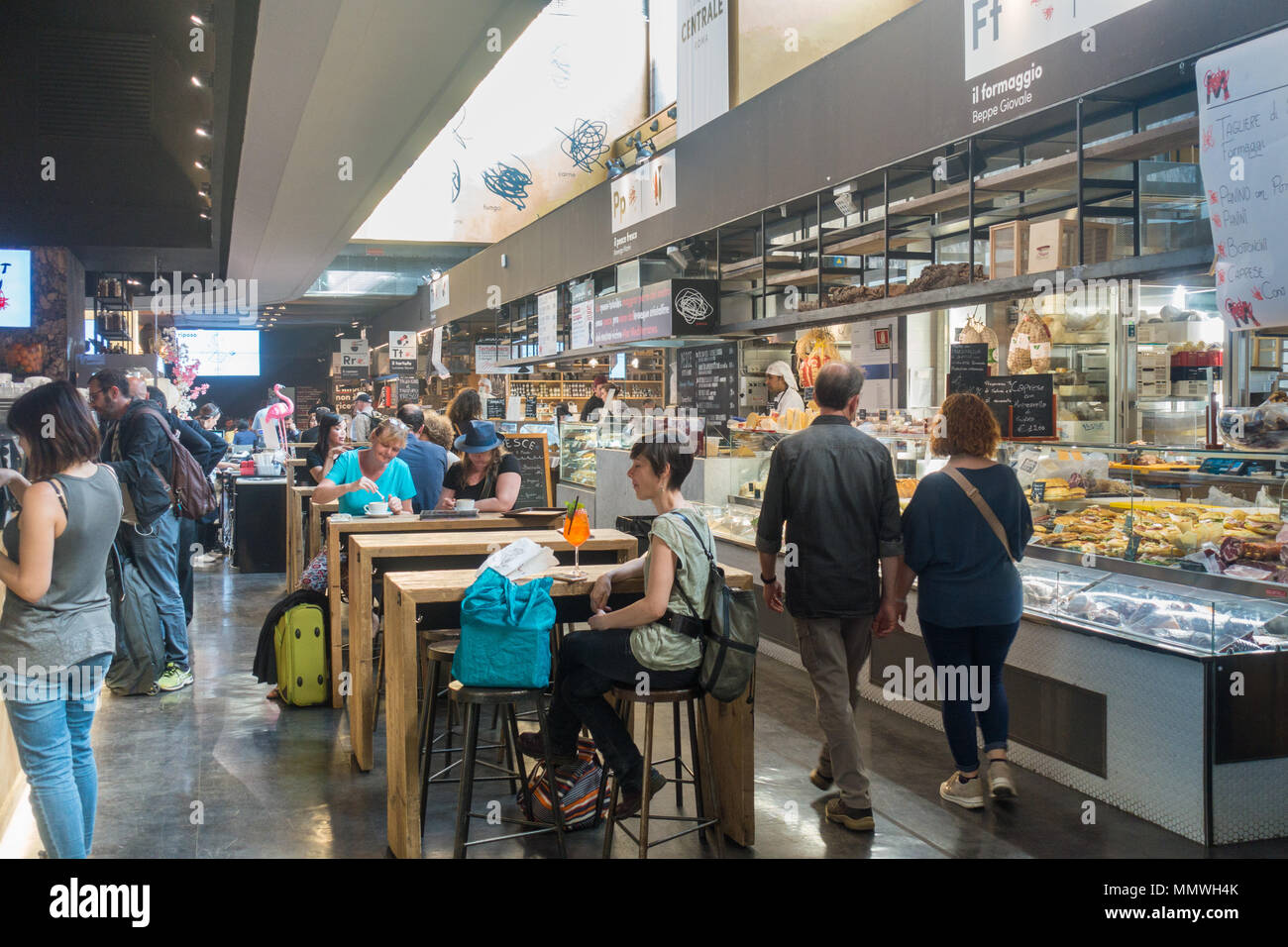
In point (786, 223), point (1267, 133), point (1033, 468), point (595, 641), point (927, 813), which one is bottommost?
point (927, 813)

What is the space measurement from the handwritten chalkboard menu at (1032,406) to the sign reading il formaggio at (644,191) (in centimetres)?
515

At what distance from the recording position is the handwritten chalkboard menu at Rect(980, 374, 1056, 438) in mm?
5043

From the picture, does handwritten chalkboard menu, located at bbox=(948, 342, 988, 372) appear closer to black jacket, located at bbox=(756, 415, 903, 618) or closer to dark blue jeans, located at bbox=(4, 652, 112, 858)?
black jacket, located at bbox=(756, 415, 903, 618)

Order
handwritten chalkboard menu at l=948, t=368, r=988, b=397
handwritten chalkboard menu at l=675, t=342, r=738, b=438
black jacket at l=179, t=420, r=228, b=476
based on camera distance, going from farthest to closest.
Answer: handwritten chalkboard menu at l=675, t=342, r=738, b=438 → black jacket at l=179, t=420, r=228, b=476 → handwritten chalkboard menu at l=948, t=368, r=988, b=397

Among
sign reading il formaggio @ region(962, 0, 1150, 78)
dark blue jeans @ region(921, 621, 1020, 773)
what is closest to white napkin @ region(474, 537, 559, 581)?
dark blue jeans @ region(921, 621, 1020, 773)

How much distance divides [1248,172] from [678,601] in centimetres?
283

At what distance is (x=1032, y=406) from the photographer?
5078 mm

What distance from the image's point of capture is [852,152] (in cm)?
680

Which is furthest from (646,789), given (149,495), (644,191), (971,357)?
(644,191)

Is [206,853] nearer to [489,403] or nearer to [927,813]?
[927,813]

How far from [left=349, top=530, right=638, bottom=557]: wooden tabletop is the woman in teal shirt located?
3.57 feet

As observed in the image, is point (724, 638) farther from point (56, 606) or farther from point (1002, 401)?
point (1002, 401)

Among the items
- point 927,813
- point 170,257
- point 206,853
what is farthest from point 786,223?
point 170,257
